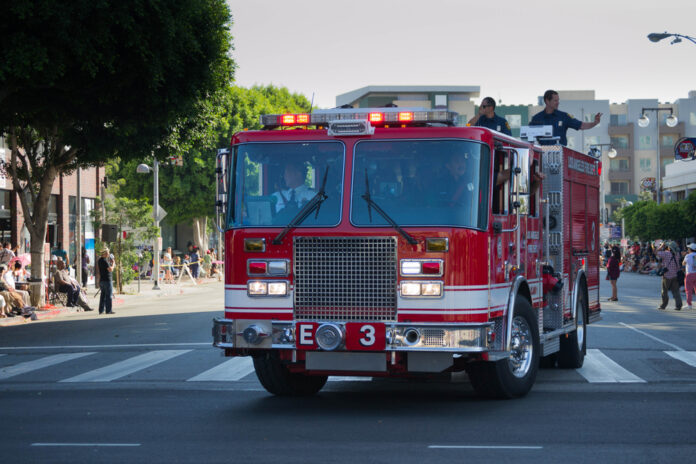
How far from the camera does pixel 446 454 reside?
7711 mm

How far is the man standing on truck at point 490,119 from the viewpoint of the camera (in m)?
12.0

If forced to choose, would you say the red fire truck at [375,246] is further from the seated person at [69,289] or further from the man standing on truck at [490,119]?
the seated person at [69,289]

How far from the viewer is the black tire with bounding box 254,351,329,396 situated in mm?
10781

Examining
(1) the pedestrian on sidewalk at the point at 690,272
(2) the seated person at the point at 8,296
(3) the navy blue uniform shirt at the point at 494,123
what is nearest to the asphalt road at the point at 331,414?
(3) the navy blue uniform shirt at the point at 494,123

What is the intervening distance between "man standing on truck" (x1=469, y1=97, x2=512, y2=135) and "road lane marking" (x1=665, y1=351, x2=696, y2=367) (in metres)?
4.64

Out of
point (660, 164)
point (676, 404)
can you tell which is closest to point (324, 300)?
point (676, 404)

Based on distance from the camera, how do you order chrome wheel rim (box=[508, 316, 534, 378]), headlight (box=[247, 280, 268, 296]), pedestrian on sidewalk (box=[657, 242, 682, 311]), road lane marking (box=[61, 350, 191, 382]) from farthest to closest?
pedestrian on sidewalk (box=[657, 242, 682, 311]), road lane marking (box=[61, 350, 191, 382]), chrome wheel rim (box=[508, 316, 534, 378]), headlight (box=[247, 280, 268, 296])

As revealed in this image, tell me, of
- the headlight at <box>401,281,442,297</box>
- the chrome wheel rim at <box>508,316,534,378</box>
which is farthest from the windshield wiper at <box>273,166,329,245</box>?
the chrome wheel rim at <box>508,316,534,378</box>

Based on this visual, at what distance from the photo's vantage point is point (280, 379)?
1089 cm

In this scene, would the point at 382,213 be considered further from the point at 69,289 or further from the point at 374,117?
the point at 69,289

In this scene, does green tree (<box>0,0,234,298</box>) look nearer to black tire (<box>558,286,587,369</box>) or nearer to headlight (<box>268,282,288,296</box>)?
headlight (<box>268,282,288,296</box>)

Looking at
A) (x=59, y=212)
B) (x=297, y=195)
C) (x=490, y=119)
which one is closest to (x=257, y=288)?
A: (x=297, y=195)

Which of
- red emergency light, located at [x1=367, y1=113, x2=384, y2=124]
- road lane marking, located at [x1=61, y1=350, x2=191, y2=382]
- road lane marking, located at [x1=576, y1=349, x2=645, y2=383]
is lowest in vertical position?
road lane marking, located at [x1=61, y1=350, x2=191, y2=382]

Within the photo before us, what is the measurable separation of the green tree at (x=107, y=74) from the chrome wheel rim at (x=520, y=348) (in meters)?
11.5
